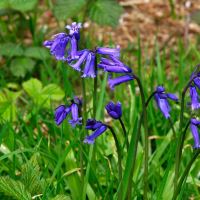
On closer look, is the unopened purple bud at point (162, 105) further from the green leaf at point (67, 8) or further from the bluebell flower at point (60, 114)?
the green leaf at point (67, 8)

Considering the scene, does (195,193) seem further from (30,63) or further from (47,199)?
(30,63)

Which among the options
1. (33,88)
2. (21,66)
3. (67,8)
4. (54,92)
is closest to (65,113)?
(54,92)

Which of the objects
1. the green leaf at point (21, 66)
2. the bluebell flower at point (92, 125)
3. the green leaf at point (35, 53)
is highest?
the green leaf at point (35, 53)

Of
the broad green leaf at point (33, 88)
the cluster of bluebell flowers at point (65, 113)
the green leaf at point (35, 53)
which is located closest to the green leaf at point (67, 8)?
the green leaf at point (35, 53)

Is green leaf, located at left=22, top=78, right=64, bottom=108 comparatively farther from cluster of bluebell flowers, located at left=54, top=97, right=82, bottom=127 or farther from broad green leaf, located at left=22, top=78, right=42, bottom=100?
cluster of bluebell flowers, located at left=54, top=97, right=82, bottom=127

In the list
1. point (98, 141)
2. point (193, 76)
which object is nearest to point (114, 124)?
point (98, 141)

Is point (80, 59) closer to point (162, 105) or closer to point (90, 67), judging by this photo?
point (90, 67)

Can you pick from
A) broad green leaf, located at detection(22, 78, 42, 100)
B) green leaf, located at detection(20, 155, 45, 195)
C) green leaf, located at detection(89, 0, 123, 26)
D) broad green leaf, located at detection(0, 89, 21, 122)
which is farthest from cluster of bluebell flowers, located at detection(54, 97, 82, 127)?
green leaf, located at detection(89, 0, 123, 26)
